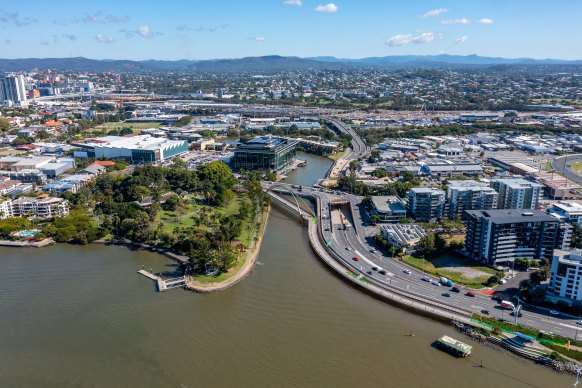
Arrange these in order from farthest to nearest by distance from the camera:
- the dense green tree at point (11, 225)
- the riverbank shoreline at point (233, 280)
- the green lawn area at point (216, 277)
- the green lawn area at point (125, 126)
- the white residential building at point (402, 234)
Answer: the green lawn area at point (125, 126), the dense green tree at point (11, 225), the white residential building at point (402, 234), the green lawn area at point (216, 277), the riverbank shoreline at point (233, 280)

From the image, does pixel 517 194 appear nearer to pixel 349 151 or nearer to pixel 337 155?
pixel 337 155

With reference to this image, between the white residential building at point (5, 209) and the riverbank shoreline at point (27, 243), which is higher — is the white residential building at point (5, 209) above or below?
above

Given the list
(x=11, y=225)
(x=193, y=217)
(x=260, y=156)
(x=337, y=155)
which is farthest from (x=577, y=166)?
(x=11, y=225)

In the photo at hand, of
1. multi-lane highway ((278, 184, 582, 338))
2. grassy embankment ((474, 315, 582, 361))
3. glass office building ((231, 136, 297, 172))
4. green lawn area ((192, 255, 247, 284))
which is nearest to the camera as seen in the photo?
grassy embankment ((474, 315, 582, 361))

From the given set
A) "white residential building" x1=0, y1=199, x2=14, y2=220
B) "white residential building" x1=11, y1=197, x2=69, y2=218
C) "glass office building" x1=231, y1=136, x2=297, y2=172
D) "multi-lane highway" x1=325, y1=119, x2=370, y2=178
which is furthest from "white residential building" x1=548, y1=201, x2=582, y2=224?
"white residential building" x1=0, y1=199, x2=14, y2=220

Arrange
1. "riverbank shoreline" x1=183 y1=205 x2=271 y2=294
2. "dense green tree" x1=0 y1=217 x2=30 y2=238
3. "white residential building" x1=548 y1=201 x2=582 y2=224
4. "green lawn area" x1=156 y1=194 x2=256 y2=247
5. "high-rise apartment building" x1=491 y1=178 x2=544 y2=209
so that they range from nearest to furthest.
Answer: "riverbank shoreline" x1=183 y1=205 x2=271 y2=294 → "white residential building" x1=548 y1=201 x2=582 y2=224 → "dense green tree" x1=0 y1=217 x2=30 y2=238 → "green lawn area" x1=156 y1=194 x2=256 y2=247 → "high-rise apartment building" x1=491 y1=178 x2=544 y2=209

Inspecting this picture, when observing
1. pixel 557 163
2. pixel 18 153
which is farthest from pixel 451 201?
pixel 18 153

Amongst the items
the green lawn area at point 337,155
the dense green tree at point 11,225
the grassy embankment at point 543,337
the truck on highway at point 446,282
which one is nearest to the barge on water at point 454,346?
the grassy embankment at point 543,337

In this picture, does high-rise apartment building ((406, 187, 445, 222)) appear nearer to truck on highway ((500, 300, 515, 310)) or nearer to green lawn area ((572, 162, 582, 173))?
truck on highway ((500, 300, 515, 310))

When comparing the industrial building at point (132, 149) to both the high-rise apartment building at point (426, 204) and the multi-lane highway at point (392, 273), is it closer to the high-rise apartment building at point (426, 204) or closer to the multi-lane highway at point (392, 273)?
the multi-lane highway at point (392, 273)
